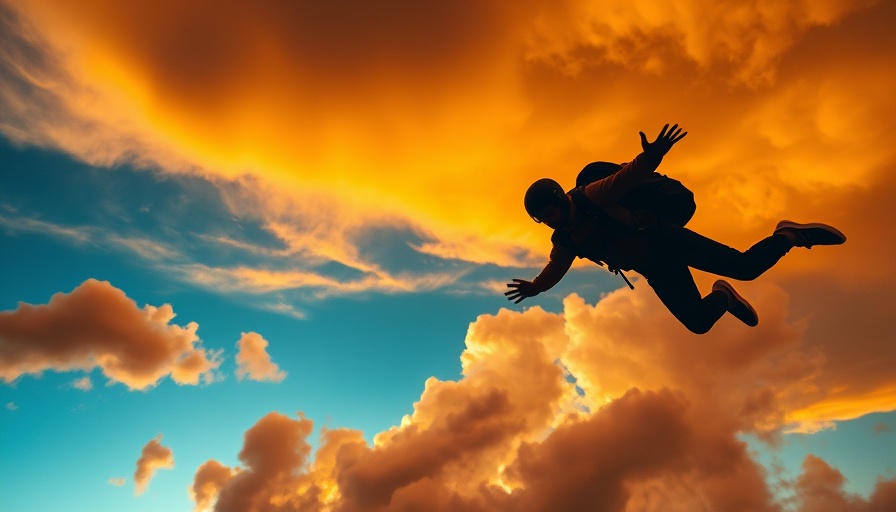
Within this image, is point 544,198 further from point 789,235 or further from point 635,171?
point 789,235

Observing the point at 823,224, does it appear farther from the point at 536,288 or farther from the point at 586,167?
the point at 536,288

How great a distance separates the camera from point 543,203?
6.30 m

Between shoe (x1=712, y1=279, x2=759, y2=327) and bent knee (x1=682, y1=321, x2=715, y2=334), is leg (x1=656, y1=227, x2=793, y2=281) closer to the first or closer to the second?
shoe (x1=712, y1=279, x2=759, y2=327)

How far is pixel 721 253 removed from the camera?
273 inches

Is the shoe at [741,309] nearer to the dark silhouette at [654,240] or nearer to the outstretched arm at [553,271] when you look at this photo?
the dark silhouette at [654,240]

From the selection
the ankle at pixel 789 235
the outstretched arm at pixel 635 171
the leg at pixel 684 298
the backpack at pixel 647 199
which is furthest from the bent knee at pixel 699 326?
the outstretched arm at pixel 635 171

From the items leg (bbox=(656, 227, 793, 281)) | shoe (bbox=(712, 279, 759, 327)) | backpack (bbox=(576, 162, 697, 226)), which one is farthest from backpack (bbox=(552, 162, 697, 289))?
shoe (bbox=(712, 279, 759, 327))

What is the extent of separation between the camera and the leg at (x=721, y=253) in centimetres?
685

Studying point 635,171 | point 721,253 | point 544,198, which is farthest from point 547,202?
point 721,253

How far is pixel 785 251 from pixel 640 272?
213cm

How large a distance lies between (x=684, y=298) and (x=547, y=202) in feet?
10.2

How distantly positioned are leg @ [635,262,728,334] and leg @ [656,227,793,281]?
1.30 ft

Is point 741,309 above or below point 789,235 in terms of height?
below

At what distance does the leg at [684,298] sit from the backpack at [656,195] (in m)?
0.95
